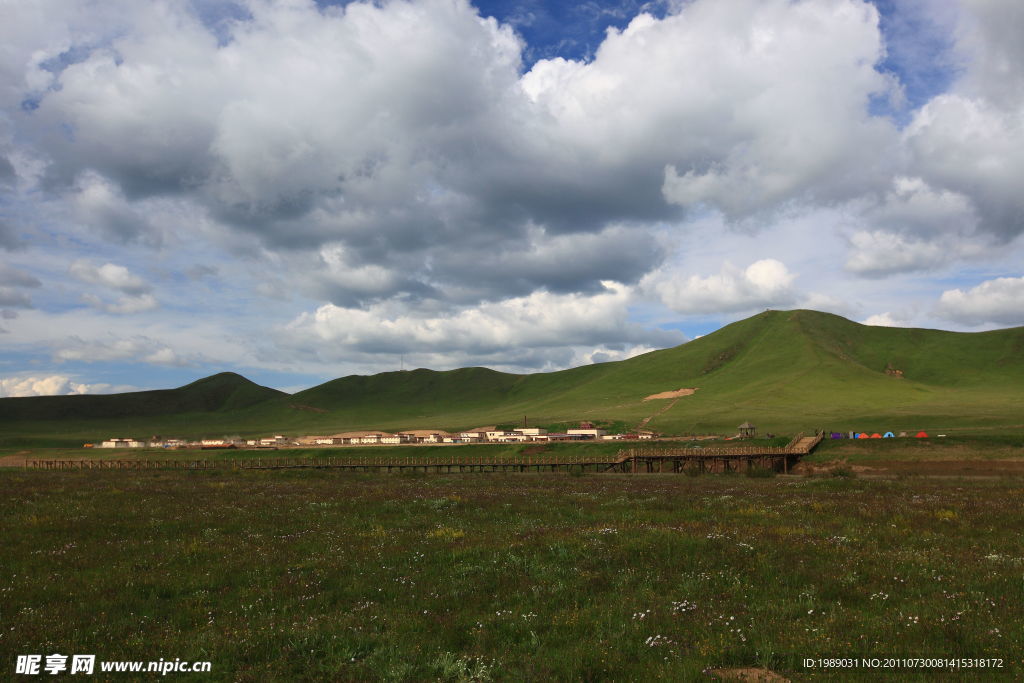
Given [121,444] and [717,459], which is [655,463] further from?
[121,444]

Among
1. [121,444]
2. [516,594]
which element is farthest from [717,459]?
[121,444]

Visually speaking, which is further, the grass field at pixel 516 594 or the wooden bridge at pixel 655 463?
the wooden bridge at pixel 655 463

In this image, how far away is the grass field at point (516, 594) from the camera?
838 centimetres

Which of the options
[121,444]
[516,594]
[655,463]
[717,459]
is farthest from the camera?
[121,444]

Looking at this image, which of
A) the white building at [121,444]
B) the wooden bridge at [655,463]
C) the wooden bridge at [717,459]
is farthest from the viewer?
the white building at [121,444]

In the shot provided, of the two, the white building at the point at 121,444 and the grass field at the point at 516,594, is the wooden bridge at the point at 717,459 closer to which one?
the grass field at the point at 516,594

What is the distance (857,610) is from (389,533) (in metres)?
13.1

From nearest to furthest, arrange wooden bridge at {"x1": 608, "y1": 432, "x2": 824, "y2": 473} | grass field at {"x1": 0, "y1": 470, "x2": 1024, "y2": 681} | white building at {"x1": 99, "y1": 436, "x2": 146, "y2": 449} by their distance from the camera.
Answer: grass field at {"x1": 0, "y1": 470, "x2": 1024, "y2": 681} < wooden bridge at {"x1": 608, "y1": 432, "x2": 824, "y2": 473} < white building at {"x1": 99, "y1": 436, "x2": 146, "y2": 449}

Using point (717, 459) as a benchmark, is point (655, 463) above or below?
below

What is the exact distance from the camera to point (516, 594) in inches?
434

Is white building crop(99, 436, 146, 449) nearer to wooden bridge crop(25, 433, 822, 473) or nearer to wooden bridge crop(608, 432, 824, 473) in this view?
wooden bridge crop(25, 433, 822, 473)

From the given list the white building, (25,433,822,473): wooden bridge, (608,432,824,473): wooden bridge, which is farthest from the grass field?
A: the white building

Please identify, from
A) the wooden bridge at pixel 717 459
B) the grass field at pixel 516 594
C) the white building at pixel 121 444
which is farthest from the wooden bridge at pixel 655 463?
the white building at pixel 121 444

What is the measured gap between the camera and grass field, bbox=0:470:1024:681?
27.5 ft
